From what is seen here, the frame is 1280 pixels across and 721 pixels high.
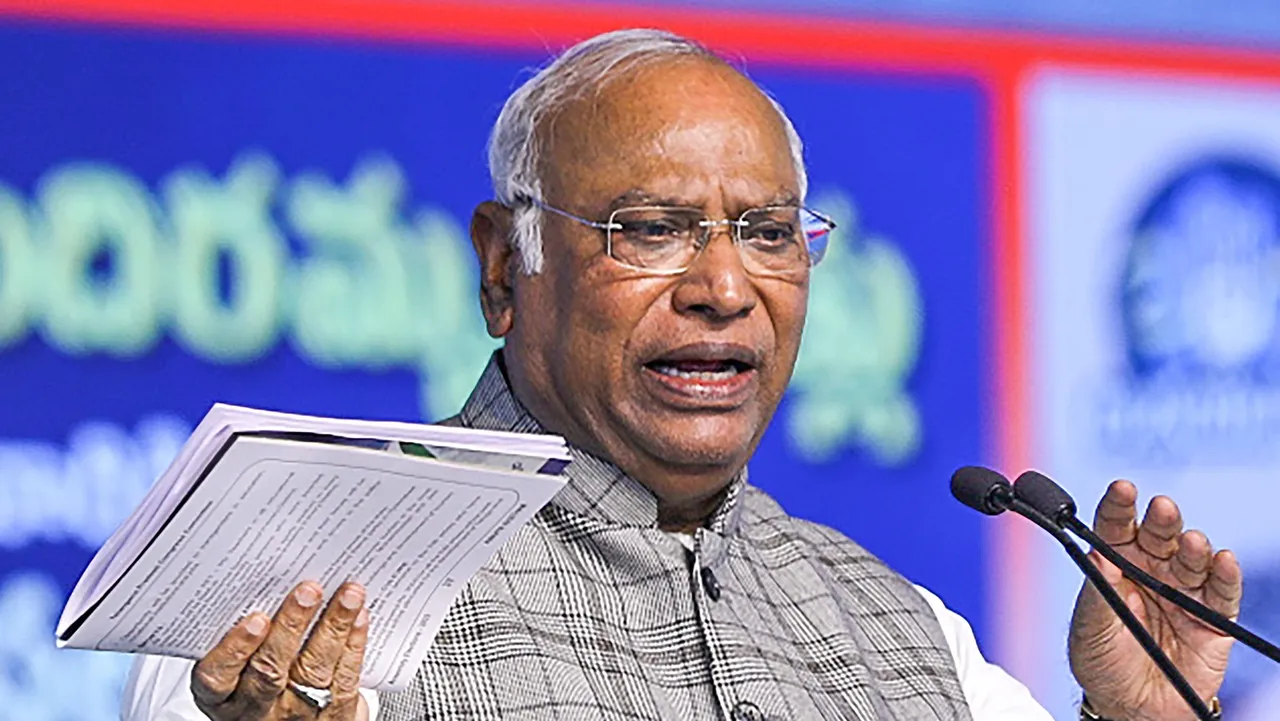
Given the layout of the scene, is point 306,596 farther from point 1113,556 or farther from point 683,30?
point 683,30

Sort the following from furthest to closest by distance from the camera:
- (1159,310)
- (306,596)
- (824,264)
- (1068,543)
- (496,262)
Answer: (1159,310), (824,264), (496,262), (1068,543), (306,596)

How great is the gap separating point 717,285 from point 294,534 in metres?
0.70

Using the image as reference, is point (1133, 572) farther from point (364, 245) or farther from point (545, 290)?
point (364, 245)

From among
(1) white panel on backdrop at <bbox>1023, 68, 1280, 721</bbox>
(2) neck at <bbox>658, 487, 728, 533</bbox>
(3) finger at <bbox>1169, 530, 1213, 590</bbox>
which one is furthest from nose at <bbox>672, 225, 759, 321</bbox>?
(1) white panel on backdrop at <bbox>1023, 68, 1280, 721</bbox>

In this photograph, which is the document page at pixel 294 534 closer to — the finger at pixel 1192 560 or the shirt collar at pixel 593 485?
the shirt collar at pixel 593 485

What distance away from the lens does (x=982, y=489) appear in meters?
1.81

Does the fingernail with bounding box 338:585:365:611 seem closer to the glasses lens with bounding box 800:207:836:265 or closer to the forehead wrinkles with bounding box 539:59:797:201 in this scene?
the forehead wrinkles with bounding box 539:59:797:201

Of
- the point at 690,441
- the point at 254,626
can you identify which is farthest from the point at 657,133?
the point at 254,626

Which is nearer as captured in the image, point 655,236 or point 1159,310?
point 655,236

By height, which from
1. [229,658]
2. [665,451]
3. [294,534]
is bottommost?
[229,658]

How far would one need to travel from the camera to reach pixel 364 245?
288 centimetres

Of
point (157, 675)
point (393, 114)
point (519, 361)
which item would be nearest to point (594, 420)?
point (519, 361)

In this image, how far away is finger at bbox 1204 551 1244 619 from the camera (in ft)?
6.50

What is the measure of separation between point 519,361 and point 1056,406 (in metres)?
1.34
